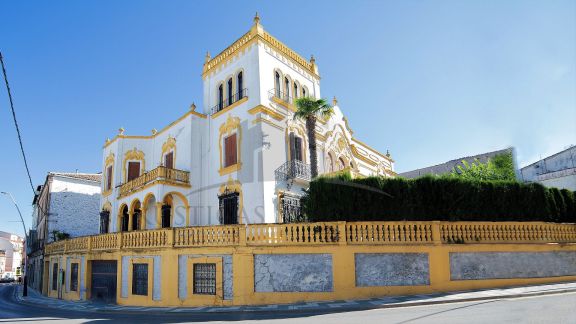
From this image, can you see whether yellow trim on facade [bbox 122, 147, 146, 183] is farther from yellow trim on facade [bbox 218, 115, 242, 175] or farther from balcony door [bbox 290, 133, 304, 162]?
balcony door [bbox 290, 133, 304, 162]

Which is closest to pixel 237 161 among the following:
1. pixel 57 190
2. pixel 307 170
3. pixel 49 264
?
pixel 307 170

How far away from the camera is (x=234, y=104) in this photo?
22062mm

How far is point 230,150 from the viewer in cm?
2191

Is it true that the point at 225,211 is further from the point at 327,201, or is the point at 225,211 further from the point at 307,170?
the point at 327,201

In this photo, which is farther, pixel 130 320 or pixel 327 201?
pixel 327 201

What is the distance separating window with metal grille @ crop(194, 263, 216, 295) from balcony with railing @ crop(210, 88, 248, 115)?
11044 mm

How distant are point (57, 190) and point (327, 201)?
32.8m

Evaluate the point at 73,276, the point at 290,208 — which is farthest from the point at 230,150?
the point at 73,276

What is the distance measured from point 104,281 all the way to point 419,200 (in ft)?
48.7

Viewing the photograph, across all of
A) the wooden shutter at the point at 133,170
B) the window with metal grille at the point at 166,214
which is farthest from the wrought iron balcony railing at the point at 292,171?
the wooden shutter at the point at 133,170

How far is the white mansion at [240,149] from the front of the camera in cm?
2045

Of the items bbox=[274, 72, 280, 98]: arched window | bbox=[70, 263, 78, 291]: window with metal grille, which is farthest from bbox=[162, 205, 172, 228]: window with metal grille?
bbox=[274, 72, 280, 98]: arched window

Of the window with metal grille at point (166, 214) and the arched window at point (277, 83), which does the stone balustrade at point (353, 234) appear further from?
the arched window at point (277, 83)

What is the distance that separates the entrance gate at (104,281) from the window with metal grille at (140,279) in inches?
69.3
